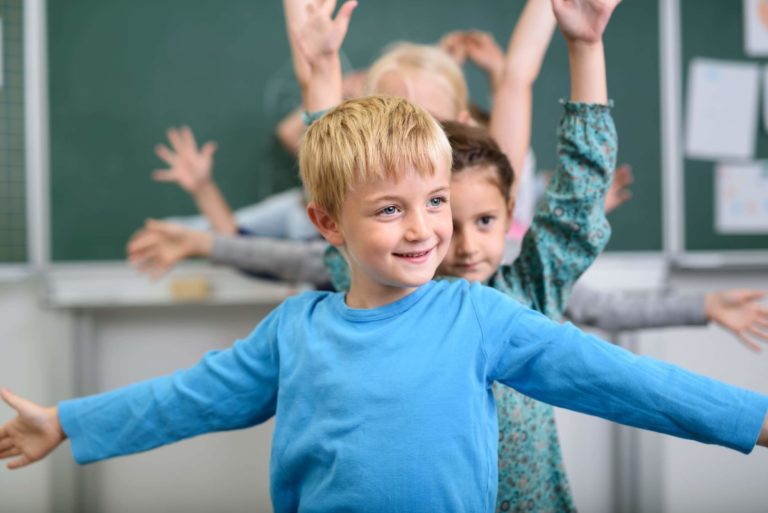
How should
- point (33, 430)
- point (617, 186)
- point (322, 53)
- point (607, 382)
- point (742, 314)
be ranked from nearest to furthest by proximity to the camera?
1. point (607, 382)
2. point (33, 430)
3. point (322, 53)
4. point (742, 314)
5. point (617, 186)

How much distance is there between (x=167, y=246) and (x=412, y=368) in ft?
3.72

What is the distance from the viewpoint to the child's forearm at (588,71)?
40.2 inches

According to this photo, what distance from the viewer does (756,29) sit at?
227 cm

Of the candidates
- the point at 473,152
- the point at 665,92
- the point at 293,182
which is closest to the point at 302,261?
the point at 293,182

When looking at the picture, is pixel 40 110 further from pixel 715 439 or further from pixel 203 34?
pixel 715 439

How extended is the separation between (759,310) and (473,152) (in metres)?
0.72

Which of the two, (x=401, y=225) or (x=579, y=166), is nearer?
(x=401, y=225)

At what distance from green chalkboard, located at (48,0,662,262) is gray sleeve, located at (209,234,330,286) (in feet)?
1.33

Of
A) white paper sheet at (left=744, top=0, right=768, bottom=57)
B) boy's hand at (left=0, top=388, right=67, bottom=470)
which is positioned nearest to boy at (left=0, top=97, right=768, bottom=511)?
boy's hand at (left=0, top=388, right=67, bottom=470)

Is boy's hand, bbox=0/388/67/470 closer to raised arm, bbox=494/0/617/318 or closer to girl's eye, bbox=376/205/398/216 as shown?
girl's eye, bbox=376/205/398/216

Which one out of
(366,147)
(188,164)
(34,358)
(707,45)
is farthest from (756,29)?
(34,358)

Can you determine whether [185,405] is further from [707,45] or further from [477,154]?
[707,45]

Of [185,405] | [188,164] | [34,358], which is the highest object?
[188,164]

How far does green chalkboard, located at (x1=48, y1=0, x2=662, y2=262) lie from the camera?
2.16 meters
